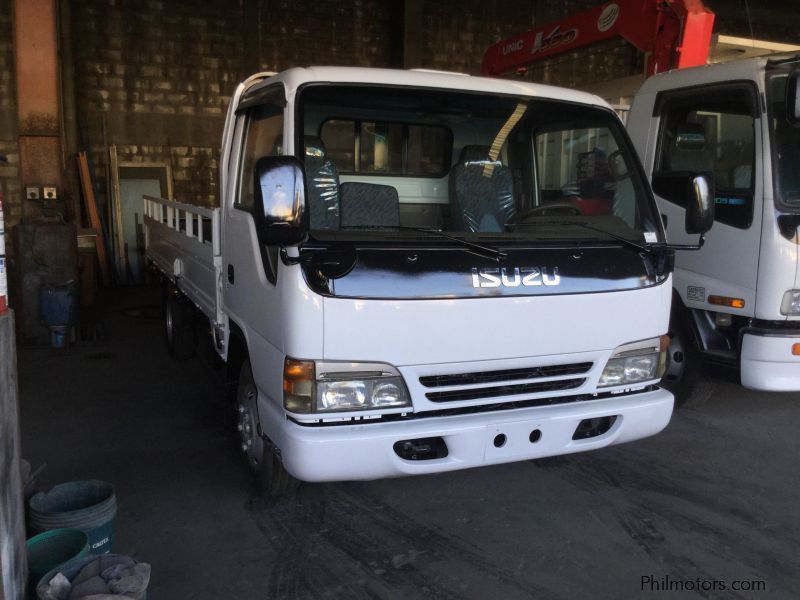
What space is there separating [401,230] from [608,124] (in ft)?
4.57

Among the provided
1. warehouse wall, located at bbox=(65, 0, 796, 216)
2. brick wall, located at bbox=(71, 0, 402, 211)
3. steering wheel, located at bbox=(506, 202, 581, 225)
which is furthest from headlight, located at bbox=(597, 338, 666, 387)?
brick wall, located at bbox=(71, 0, 402, 211)

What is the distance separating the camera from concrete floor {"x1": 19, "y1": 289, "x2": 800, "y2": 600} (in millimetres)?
2887

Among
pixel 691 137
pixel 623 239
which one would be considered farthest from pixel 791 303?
pixel 623 239

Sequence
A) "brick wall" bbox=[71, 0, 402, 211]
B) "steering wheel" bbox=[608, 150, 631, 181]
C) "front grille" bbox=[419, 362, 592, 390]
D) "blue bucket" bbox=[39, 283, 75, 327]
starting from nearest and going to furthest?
"front grille" bbox=[419, 362, 592, 390]
"steering wheel" bbox=[608, 150, 631, 181]
"blue bucket" bbox=[39, 283, 75, 327]
"brick wall" bbox=[71, 0, 402, 211]

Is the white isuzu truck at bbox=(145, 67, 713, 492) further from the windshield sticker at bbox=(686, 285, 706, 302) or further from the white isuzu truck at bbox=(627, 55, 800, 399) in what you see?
the windshield sticker at bbox=(686, 285, 706, 302)

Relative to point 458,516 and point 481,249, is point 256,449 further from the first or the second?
point 481,249

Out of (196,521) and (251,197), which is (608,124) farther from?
(196,521)

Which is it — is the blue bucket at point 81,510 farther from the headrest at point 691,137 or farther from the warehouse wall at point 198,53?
the warehouse wall at point 198,53

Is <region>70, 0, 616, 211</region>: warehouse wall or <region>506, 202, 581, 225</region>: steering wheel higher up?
<region>70, 0, 616, 211</region>: warehouse wall

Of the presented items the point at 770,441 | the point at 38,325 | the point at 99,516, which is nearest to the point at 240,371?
the point at 99,516

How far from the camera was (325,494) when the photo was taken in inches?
144

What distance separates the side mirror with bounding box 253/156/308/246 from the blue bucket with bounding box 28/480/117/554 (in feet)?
3.98

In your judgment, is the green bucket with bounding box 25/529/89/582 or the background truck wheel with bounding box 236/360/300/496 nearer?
the green bucket with bounding box 25/529/89/582

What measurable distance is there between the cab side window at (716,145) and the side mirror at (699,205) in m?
0.74
